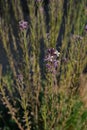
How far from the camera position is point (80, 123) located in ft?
11.1

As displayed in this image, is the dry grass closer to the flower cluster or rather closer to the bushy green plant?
the bushy green plant

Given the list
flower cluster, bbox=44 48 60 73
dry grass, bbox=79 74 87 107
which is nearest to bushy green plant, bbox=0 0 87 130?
flower cluster, bbox=44 48 60 73

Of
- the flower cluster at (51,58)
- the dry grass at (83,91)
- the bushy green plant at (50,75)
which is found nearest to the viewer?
the flower cluster at (51,58)

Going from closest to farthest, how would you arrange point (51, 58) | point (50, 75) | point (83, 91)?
1. point (51, 58)
2. point (50, 75)
3. point (83, 91)

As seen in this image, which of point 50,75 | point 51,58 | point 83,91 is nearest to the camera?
point 51,58

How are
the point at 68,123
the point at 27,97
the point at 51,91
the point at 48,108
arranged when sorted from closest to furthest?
1. the point at 51,91
2. the point at 48,108
3. the point at 27,97
4. the point at 68,123

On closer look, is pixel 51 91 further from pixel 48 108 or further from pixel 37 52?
pixel 37 52

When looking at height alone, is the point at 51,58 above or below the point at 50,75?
above

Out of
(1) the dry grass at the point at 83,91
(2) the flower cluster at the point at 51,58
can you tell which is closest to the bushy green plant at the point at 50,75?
(2) the flower cluster at the point at 51,58

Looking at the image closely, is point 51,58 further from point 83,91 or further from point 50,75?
point 83,91

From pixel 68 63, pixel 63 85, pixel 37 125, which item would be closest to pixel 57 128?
pixel 37 125

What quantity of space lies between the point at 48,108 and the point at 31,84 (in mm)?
426

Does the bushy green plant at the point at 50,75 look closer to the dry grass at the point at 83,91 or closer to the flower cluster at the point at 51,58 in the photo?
the flower cluster at the point at 51,58

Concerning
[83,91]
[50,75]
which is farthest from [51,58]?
[83,91]
